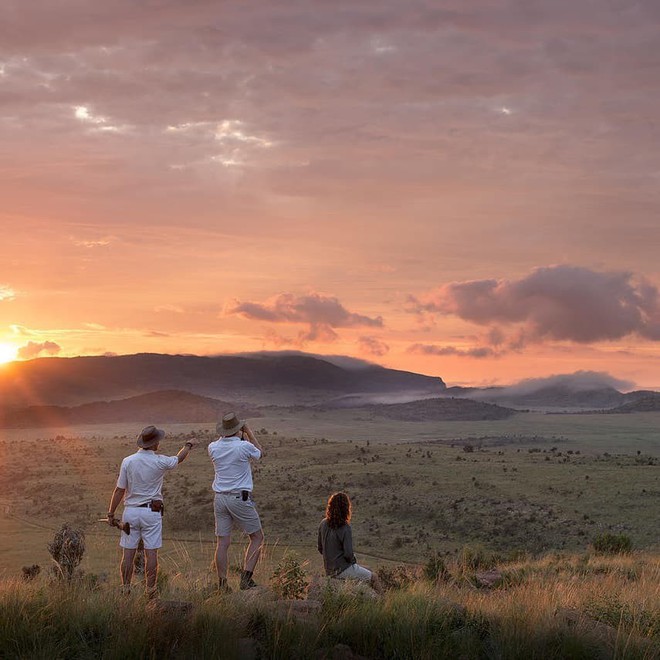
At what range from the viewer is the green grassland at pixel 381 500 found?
107 ft

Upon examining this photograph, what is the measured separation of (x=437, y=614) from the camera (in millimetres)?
9164

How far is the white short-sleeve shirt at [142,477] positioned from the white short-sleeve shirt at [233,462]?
105cm

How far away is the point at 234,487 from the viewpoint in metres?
12.0

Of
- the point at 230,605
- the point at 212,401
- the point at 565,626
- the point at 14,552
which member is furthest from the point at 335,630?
the point at 212,401

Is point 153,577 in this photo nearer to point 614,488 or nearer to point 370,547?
point 370,547

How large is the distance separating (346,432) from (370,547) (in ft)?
291

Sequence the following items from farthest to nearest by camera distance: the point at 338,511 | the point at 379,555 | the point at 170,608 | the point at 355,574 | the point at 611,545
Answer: the point at 379,555 → the point at 611,545 → the point at 338,511 → the point at 355,574 → the point at 170,608

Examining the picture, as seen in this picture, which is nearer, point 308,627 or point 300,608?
point 308,627

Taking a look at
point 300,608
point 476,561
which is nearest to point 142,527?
point 300,608

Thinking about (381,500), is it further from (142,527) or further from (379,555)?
(142,527)

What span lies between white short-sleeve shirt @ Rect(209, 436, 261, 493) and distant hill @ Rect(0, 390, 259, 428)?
143m

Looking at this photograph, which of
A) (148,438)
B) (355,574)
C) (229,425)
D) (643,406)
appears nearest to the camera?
(148,438)

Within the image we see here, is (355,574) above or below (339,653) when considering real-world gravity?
below

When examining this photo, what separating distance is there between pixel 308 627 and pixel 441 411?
163 metres
